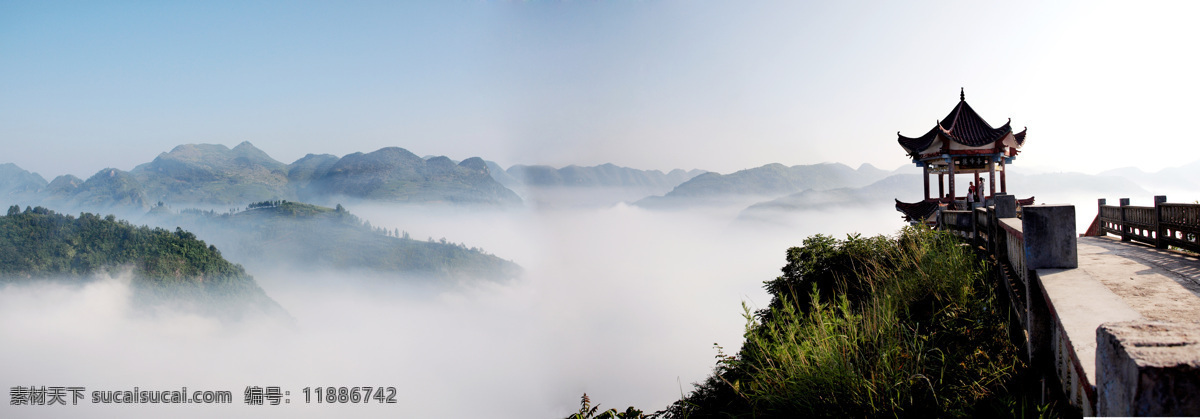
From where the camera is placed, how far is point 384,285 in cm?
17850

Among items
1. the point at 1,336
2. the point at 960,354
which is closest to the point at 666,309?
the point at 1,336

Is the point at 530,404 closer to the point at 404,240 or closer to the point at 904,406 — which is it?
the point at 404,240

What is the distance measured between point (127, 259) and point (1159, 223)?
149 m

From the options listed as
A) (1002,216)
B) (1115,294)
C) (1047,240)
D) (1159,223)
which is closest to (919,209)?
(1159,223)

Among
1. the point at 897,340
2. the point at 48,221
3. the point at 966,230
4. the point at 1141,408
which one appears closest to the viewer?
the point at 1141,408

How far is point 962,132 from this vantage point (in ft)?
58.7

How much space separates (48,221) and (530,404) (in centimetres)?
11074

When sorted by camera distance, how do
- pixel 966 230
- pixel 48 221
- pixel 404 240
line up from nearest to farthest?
pixel 966 230
pixel 48 221
pixel 404 240

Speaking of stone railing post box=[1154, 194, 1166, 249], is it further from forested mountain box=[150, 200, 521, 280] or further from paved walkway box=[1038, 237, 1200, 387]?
forested mountain box=[150, 200, 521, 280]

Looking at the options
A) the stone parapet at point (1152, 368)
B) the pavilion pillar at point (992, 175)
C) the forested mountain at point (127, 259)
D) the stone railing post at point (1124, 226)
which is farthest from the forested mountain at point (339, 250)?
the stone parapet at point (1152, 368)

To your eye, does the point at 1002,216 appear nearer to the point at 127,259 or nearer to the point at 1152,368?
the point at 1152,368

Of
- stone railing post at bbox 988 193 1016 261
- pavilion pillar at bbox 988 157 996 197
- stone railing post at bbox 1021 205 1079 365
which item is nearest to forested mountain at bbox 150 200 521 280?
pavilion pillar at bbox 988 157 996 197

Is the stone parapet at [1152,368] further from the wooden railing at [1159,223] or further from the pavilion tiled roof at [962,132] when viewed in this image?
the pavilion tiled roof at [962,132]

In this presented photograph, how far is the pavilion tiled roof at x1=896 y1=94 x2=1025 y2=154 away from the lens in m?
17.3
